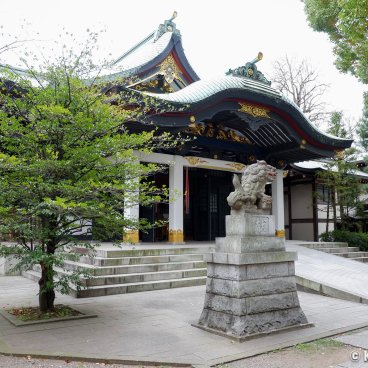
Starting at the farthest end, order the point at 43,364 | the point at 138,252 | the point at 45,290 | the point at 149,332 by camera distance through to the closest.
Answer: the point at 138,252 → the point at 45,290 → the point at 149,332 → the point at 43,364

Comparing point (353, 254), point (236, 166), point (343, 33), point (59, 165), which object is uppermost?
point (343, 33)

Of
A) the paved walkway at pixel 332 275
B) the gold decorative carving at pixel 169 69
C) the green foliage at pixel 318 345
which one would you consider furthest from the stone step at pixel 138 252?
the gold decorative carving at pixel 169 69

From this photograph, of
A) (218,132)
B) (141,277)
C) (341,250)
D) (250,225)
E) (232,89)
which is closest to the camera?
(250,225)

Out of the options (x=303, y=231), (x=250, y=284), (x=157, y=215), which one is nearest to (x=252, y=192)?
(x=250, y=284)

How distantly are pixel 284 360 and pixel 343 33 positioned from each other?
27.9 ft

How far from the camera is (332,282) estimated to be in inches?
389

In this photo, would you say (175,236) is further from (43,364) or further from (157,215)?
(43,364)

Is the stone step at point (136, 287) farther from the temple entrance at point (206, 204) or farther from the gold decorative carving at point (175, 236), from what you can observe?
the temple entrance at point (206, 204)

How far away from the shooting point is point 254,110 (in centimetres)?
1368

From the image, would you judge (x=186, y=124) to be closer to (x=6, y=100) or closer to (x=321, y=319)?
(x=6, y=100)

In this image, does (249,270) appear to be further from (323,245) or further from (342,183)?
(342,183)

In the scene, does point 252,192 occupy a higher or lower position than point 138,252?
higher

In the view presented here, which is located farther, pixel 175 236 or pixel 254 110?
pixel 254 110

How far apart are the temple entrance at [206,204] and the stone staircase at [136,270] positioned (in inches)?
201
